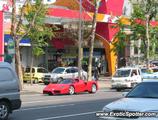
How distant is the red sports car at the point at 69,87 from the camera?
3358 centimetres

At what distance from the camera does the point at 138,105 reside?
11.8 metres

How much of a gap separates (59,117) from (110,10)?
4619cm

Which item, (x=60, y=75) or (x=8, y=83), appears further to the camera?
(x=60, y=75)

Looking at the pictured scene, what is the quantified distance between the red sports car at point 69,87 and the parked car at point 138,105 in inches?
801

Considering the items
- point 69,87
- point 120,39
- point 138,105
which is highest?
point 120,39

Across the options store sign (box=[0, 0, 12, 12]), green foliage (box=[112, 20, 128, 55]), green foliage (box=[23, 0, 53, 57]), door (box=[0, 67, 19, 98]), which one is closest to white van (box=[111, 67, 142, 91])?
green foliage (box=[23, 0, 53, 57])

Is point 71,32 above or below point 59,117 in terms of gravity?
above

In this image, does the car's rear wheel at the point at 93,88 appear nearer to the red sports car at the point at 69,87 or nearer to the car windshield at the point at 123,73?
the red sports car at the point at 69,87

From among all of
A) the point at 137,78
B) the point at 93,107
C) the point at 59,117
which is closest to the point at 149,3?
the point at 137,78

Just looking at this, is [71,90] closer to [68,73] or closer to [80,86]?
[80,86]

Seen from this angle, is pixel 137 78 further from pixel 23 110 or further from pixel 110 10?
pixel 110 10

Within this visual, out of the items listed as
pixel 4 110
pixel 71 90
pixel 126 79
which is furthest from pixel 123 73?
pixel 4 110

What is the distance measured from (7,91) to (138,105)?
7.17 metres

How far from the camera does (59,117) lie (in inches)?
721
